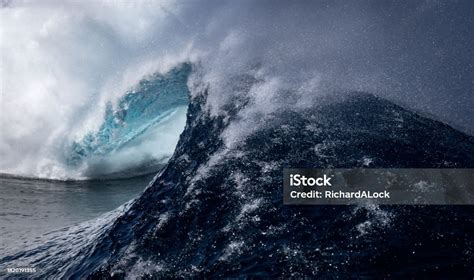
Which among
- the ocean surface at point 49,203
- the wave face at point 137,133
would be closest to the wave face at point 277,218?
the ocean surface at point 49,203

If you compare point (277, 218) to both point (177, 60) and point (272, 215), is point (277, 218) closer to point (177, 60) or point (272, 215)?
point (272, 215)

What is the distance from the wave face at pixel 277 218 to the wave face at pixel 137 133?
5661mm

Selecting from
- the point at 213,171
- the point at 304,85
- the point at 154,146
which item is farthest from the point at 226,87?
the point at 154,146

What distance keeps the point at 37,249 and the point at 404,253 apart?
22.1 ft

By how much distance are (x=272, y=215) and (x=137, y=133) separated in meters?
11.0

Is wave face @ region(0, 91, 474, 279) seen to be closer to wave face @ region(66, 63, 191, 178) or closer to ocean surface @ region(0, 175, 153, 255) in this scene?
ocean surface @ region(0, 175, 153, 255)

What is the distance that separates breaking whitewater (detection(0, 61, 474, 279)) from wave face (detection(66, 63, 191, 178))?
520 cm

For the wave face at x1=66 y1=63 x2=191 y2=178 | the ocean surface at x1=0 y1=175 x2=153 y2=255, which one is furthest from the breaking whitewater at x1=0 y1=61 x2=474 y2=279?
the wave face at x1=66 y1=63 x2=191 y2=178

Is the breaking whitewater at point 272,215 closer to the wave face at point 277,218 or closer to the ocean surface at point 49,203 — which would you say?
the wave face at point 277,218

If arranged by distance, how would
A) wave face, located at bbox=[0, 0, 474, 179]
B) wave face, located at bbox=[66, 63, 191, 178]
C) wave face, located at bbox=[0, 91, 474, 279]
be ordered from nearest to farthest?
1. wave face, located at bbox=[0, 91, 474, 279]
2. wave face, located at bbox=[0, 0, 474, 179]
3. wave face, located at bbox=[66, 63, 191, 178]

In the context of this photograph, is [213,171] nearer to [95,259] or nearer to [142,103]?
[95,259]

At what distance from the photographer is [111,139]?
1587 centimetres

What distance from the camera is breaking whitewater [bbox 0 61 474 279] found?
4.88m

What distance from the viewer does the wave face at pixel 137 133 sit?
14.3 metres
